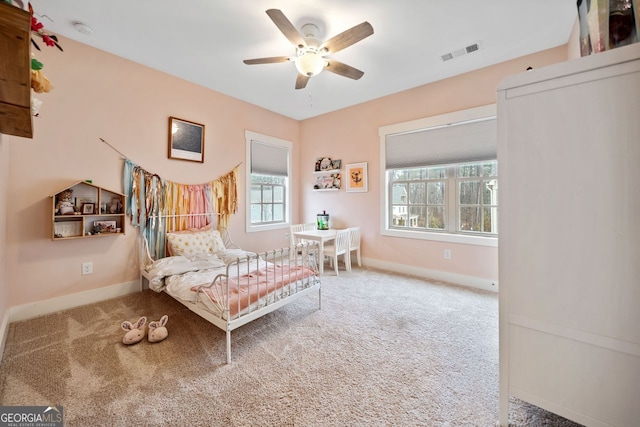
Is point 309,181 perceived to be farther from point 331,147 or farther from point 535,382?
point 535,382

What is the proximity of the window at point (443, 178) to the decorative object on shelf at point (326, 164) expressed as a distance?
0.89 metres

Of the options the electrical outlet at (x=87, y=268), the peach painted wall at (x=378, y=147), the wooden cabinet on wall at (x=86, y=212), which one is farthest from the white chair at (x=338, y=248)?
the electrical outlet at (x=87, y=268)

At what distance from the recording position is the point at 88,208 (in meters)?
2.64

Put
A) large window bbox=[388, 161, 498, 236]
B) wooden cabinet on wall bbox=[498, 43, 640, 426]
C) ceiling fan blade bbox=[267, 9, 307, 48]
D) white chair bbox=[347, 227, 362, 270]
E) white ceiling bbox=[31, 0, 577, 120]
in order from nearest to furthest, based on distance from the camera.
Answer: wooden cabinet on wall bbox=[498, 43, 640, 426] < ceiling fan blade bbox=[267, 9, 307, 48] < white ceiling bbox=[31, 0, 577, 120] < large window bbox=[388, 161, 498, 236] < white chair bbox=[347, 227, 362, 270]

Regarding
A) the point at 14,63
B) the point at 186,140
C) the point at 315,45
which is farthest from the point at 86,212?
the point at 315,45

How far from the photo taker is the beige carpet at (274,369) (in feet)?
4.43

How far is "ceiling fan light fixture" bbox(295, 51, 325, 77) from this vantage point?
2300mm

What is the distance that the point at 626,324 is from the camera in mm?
950

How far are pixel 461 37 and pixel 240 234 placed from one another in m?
3.88

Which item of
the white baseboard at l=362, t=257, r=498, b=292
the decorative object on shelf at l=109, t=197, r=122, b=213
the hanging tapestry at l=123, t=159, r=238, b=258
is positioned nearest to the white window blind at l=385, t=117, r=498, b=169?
the white baseboard at l=362, t=257, r=498, b=292

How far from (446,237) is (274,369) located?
9.35 ft

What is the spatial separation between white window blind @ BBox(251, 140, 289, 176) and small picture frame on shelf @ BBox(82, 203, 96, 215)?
7.12ft

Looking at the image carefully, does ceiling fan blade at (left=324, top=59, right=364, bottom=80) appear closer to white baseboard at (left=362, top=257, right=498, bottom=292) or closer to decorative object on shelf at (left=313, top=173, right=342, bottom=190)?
decorative object on shelf at (left=313, top=173, right=342, bottom=190)

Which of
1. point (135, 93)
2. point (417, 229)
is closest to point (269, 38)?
point (135, 93)
